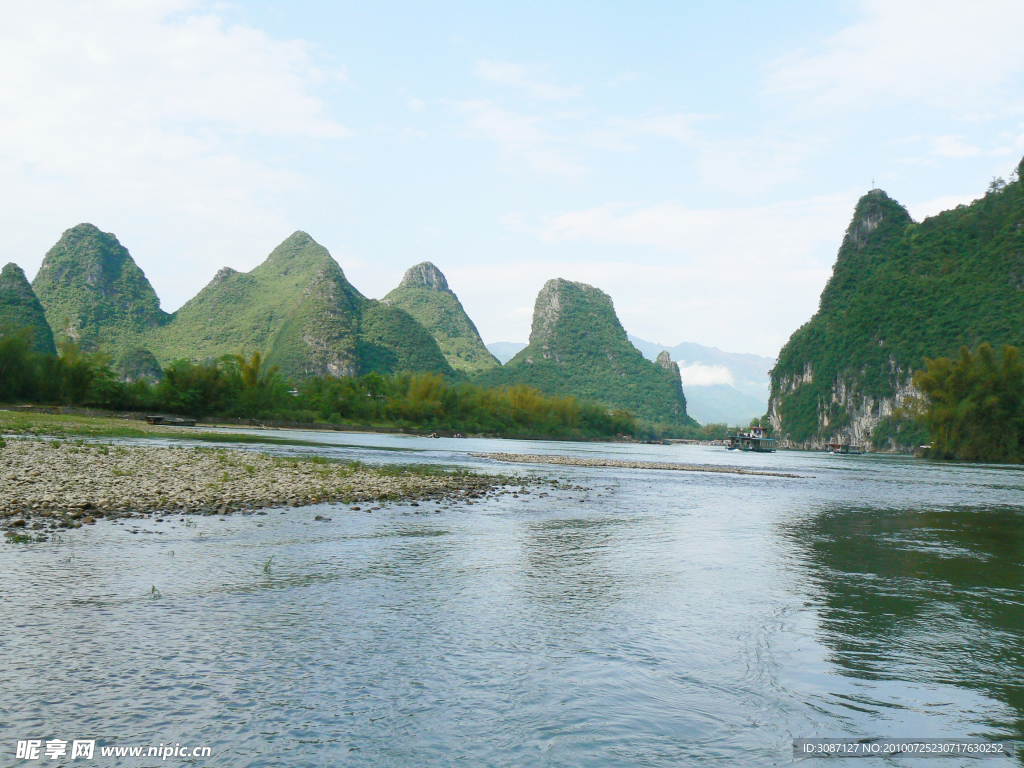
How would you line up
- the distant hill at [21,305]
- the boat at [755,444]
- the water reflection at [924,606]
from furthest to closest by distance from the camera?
the boat at [755,444]
the distant hill at [21,305]
the water reflection at [924,606]

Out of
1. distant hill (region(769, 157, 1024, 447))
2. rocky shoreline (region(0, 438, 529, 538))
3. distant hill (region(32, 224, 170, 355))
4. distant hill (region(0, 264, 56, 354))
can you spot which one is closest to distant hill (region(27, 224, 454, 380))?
distant hill (region(32, 224, 170, 355))

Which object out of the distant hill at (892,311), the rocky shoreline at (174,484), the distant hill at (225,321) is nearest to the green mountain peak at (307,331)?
the distant hill at (225,321)

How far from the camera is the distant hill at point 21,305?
102125mm

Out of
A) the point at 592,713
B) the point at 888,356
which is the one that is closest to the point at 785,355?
the point at 888,356

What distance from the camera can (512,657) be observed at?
273 inches

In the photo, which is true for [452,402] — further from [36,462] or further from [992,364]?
[36,462]

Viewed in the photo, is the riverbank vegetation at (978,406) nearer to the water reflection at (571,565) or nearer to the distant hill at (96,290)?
the water reflection at (571,565)

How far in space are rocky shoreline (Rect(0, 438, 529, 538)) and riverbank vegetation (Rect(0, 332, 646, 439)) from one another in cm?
3855

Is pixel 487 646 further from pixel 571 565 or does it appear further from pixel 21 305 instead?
pixel 21 305

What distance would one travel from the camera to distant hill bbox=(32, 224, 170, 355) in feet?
523

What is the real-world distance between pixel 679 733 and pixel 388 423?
10205cm

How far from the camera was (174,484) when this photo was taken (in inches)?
721

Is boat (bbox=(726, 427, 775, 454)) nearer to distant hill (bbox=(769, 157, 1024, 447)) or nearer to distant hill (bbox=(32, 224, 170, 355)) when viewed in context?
distant hill (bbox=(769, 157, 1024, 447))

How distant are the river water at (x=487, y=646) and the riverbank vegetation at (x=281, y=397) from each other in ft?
185
